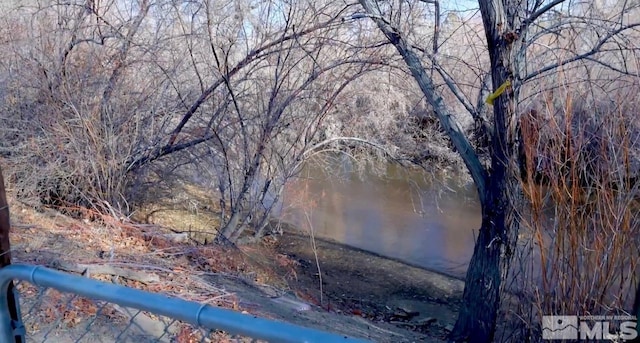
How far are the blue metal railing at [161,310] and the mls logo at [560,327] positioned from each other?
307 cm

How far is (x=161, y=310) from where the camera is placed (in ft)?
5.96

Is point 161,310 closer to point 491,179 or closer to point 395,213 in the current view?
point 491,179

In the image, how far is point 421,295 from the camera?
391 inches

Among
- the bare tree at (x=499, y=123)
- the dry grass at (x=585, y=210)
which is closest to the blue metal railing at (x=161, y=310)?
the dry grass at (x=585, y=210)

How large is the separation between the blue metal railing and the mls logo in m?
3.07

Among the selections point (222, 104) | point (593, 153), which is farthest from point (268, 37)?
point (593, 153)

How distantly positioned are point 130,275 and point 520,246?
386 cm

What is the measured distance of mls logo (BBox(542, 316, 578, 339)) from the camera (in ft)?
13.1

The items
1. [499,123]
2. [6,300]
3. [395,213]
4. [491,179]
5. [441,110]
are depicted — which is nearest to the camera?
[6,300]

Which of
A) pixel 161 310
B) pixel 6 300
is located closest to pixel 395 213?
pixel 6 300

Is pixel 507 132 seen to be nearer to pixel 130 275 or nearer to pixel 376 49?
pixel 376 49

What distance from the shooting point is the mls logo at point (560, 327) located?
3984mm

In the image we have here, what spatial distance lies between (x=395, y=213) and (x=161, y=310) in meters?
13.2

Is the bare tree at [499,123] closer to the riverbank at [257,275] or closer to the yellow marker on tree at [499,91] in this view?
the yellow marker on tree at [499,91]
